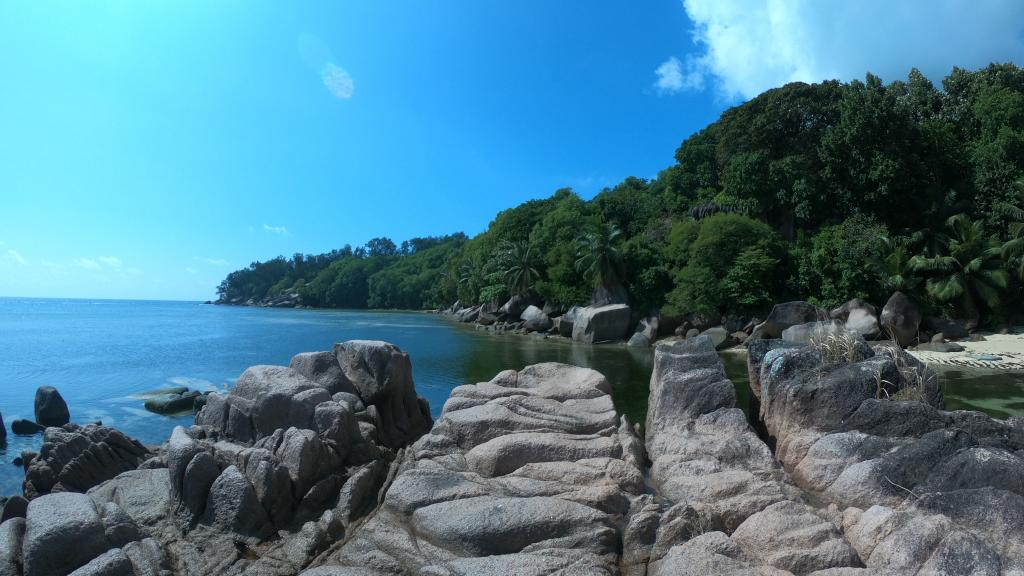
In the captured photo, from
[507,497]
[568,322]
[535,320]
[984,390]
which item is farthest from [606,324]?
[507,497]

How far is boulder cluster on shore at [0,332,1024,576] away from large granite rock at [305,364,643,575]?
0.03m

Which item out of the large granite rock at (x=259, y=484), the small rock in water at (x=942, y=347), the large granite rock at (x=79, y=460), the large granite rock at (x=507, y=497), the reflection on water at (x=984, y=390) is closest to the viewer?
the large granite rock at (x=507, y=497)

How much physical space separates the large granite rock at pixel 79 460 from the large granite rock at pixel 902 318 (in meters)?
35.4

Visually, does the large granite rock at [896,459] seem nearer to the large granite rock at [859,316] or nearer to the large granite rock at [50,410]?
the large granite rock at [859,316]

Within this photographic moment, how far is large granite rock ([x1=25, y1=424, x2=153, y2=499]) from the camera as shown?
12.0m

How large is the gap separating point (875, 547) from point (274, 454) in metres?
9.48

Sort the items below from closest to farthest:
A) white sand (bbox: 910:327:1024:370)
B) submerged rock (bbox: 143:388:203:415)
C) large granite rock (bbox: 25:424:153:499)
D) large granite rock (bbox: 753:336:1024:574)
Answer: large granite rock (bbox: 753:336:1024:574)
large granite rock (bbox: 25:424:153:499)
submerged rock (bbox: 143:388:203:415)
white sand (bbox: 910:327:1024:370)

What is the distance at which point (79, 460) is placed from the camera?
12.3m

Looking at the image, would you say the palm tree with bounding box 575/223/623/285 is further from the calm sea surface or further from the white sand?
the white sand

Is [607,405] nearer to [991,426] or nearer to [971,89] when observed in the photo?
[991,426]

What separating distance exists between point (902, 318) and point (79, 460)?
1463 inches

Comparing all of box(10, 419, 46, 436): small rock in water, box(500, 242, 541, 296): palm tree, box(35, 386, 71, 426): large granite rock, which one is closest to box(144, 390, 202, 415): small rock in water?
box(35, 386, 71, 426): large granite rock

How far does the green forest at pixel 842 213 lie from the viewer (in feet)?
111

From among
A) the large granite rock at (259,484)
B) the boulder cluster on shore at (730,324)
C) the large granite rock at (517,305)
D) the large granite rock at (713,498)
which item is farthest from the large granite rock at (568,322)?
the large granite rock at (259,484)
